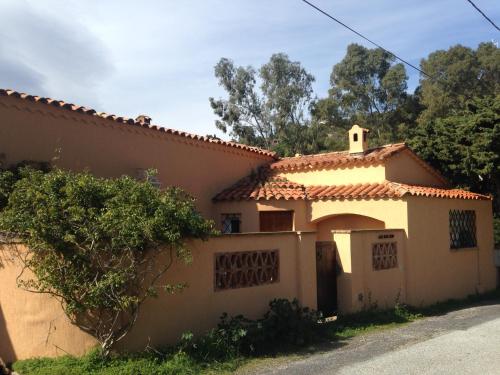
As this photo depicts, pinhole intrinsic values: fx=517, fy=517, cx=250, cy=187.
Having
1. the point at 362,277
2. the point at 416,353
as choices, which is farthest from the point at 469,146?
the point at 416,353

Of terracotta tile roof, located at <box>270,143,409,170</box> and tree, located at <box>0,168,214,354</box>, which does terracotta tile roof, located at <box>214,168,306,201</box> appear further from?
tree, located at <box>0,168,214,354</box>

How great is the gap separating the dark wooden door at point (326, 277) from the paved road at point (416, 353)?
59.8 inches

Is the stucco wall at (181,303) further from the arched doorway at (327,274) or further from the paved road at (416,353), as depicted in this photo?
the paved road at (416,353)

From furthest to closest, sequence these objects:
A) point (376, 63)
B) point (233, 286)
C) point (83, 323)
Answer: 1. point (376, 63)
2. point (233, 286)
3. point (83, 323)

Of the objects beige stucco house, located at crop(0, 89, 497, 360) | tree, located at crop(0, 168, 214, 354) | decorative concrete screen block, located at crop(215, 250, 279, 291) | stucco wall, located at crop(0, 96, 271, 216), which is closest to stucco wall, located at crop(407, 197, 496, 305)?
beige stucco house, located at crop(0, 89, 497, 360)

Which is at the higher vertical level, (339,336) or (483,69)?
(483,69)

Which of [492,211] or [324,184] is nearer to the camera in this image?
[324,184]

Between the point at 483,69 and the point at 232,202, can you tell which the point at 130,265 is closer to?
the point at 232,202

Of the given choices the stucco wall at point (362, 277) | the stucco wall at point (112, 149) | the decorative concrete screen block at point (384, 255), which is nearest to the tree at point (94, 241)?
the stucco wall at point (112, 149)

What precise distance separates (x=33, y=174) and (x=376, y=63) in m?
34.5

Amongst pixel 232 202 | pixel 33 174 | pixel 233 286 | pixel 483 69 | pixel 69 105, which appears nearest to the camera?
pixel 33 174

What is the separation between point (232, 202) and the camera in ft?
47.1

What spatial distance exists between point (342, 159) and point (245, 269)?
22.1 feet

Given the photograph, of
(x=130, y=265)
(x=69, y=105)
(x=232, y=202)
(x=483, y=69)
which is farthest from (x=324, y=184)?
(x=483, y=69)
